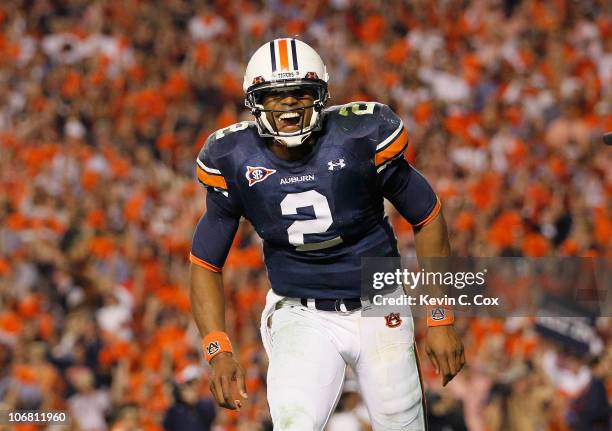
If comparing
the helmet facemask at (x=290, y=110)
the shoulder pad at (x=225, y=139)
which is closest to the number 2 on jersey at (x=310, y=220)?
the helmet facemask at (x=290, y=110)

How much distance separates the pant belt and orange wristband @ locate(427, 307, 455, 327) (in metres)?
0.30

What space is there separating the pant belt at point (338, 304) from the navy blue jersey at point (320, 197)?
0.03 m

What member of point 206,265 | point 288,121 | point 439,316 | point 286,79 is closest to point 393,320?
point 439,316

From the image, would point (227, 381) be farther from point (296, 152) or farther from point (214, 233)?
point (296, 152)

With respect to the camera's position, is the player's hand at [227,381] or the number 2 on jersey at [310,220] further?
the number 2 on jersey at [310,220]

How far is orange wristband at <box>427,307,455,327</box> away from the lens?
187 inches

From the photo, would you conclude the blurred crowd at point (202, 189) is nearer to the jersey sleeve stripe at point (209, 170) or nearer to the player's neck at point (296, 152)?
the jersey sleeve stripe at point (209, 170)

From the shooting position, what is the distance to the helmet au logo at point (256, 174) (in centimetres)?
468

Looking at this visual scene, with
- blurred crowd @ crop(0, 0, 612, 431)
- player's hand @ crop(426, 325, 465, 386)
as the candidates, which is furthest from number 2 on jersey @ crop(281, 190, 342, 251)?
blurred crowd @ crop(0, 0, 612, 431)

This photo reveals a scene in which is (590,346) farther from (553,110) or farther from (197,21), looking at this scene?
(197,21)

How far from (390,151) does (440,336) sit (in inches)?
29.8

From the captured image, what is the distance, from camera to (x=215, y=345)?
4723 millimetres

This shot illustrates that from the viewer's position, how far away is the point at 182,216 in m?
11.8

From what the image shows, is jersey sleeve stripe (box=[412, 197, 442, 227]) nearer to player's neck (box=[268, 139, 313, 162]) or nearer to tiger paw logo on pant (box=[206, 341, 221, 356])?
player's neck (box=[268, 139, 313, 162])
